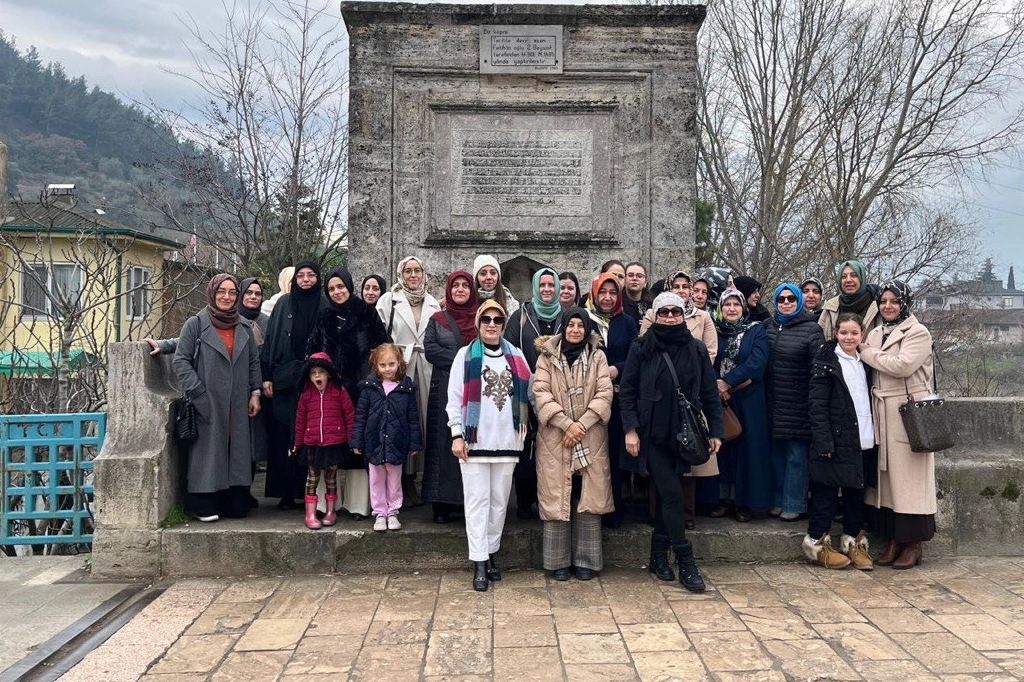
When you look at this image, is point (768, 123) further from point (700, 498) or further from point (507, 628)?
point (507, 628)

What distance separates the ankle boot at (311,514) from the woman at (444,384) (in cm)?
76

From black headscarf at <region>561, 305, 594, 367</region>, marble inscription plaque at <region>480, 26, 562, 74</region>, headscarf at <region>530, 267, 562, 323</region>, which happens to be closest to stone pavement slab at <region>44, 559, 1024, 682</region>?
black headscarf at <region>561, 305, 594, 367</region>

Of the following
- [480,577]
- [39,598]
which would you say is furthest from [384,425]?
[39,598]

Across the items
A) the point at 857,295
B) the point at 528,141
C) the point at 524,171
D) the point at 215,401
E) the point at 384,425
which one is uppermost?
the point at 528,141

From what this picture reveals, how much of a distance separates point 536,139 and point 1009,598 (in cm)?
533

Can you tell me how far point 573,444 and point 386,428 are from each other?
1.26 m

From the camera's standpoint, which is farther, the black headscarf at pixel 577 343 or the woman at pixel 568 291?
the woman at pixel 568 291

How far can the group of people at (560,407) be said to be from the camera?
507 cm

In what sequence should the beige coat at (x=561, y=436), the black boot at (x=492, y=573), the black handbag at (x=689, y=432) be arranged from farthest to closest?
the black boot at (x=492, y=573)
the beige coat at (x=561, y=436)
the black handbag at (x=689, y=432)

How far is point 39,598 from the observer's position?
494 centimetres

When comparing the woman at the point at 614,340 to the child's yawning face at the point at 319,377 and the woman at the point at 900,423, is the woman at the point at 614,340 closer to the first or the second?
the woman at the point at 900,423

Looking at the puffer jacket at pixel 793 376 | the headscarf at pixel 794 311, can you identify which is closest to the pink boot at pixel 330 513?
the puffer jacket at pixel 793 376

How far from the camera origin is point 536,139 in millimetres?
7648

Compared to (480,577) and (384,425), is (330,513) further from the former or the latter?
(480,577)
